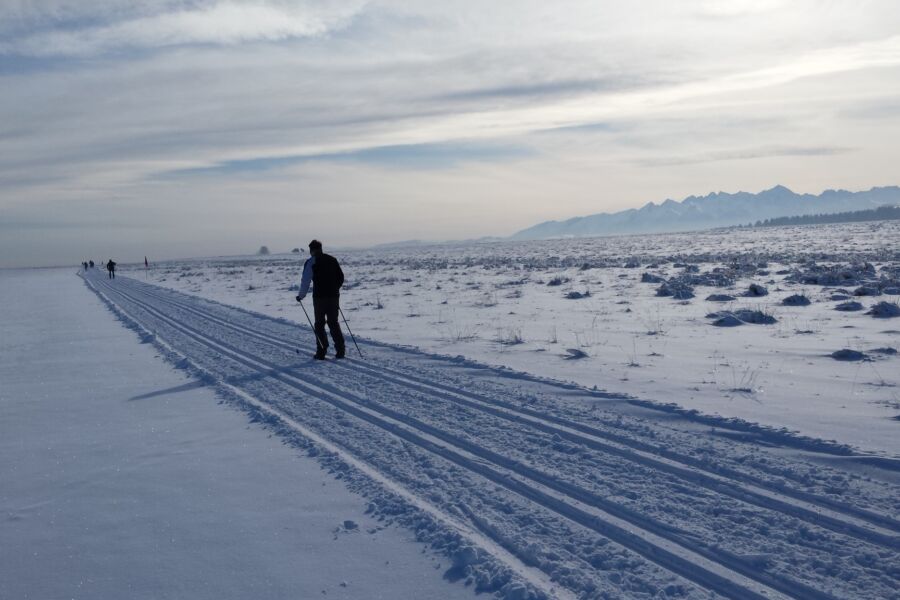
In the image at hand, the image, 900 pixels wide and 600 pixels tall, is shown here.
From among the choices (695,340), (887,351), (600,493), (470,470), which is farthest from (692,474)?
(695,340)

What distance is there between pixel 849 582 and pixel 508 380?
232 inches

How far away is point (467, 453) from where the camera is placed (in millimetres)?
6109

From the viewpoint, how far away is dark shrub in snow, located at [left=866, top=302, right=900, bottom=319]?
568 inches

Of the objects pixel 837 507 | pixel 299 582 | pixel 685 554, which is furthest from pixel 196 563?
pixel 837 507

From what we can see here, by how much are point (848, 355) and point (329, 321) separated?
8.38 m

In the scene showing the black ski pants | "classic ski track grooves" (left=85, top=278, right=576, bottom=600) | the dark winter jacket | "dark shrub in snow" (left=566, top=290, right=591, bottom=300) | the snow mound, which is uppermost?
the dark winter jacket

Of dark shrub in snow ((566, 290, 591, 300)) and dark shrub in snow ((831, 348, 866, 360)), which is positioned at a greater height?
dark shrub in snow ((566, 290, 591, 300))

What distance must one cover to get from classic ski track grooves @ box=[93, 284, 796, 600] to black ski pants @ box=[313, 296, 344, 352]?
11.1 ft

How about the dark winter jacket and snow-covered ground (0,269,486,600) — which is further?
the dark winter jacket

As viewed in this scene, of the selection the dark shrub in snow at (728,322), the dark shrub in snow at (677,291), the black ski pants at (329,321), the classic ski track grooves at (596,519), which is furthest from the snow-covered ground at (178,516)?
the dark shrub in snow at (677,291)

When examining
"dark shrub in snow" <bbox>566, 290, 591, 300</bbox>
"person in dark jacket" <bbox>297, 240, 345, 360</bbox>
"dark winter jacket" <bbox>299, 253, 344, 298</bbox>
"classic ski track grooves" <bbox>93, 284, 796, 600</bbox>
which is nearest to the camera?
"classic ski track grooves" <bbox>93, 284, 796, 600</bbox>

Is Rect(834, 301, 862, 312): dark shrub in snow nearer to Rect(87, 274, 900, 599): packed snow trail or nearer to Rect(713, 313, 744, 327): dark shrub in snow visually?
Rect(713, 313, 744, 327): dark shrub in snow

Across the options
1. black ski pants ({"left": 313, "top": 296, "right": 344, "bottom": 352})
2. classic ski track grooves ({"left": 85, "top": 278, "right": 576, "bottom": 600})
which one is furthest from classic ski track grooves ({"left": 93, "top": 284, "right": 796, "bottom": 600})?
black ski pants ({"left": 313, "top": 296, "right": 344, "bottom": 352})

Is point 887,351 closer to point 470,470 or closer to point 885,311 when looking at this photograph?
point 885,311
